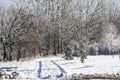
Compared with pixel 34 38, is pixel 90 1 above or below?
above

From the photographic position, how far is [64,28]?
52406 millimetres

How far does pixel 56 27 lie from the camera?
50562 millimetres

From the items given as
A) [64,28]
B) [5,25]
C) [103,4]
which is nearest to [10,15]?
[5,25]

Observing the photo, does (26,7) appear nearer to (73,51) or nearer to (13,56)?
(13,56)

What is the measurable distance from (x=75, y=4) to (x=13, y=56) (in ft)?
69.1

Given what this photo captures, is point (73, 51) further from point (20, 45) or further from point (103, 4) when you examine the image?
Result: point (103, 4)

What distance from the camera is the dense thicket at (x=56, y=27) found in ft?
135

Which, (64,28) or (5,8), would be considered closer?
(5,8)

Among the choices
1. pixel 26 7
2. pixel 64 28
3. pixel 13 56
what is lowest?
pixel 13 56

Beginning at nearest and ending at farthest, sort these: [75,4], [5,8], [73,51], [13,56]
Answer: [73,51], [13,56], [5,8], [75,4]

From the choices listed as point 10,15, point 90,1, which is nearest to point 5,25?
point 10,15

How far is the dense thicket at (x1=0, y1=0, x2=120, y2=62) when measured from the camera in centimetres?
4100

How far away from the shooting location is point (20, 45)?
41.0 m

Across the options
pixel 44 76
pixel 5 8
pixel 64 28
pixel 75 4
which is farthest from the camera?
pixel 75 4
